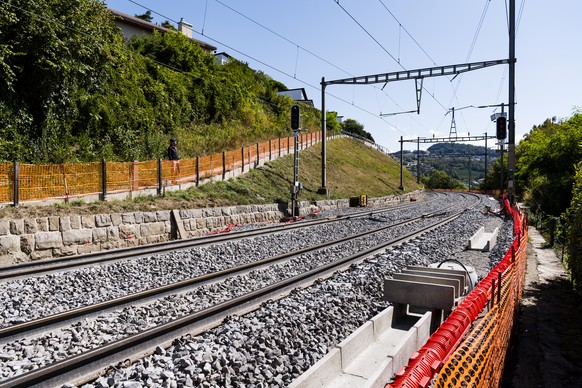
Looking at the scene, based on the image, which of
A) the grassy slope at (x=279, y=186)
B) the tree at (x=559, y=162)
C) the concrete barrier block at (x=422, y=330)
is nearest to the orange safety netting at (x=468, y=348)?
the concrete barrier block at (x=422, y=330)

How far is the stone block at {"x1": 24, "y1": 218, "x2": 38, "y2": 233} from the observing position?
34.7 feet

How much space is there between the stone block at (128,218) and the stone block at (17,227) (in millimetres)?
3042

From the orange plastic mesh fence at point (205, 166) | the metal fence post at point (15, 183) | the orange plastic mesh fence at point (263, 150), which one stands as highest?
the orange plastic mesh fence at point (263, 150)

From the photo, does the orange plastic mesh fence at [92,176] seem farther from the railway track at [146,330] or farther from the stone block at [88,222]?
the railway track at [146,330]

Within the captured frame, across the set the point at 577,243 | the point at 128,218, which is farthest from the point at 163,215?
the point at 577,243

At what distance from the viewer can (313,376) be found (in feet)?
12.5

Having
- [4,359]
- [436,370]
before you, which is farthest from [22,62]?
[436,370]

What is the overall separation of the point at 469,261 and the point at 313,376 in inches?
325

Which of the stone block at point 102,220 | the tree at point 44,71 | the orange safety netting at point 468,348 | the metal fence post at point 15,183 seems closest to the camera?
the orange safety netting at point 468,348

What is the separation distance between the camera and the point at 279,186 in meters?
25.0

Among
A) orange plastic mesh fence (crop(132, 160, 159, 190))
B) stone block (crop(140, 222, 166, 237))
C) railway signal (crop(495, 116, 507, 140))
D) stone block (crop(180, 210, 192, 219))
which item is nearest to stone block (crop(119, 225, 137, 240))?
stone block (crop(140, 222, 166, 237))

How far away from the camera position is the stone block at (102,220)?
12416 mm

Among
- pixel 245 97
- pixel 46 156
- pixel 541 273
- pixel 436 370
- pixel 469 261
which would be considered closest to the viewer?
pixel 436 370

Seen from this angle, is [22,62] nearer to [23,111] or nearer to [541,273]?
[23,111]
